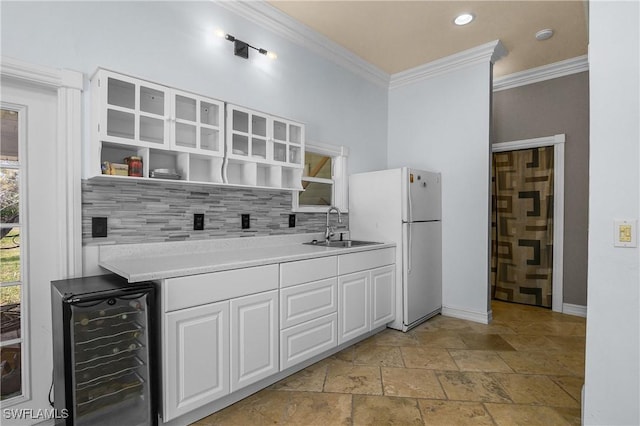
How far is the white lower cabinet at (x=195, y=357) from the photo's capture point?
168 centimetres

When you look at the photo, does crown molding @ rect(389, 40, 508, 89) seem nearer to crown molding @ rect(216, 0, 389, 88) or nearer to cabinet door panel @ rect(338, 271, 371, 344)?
crown molding @ rect(216, 0, 389, 88)

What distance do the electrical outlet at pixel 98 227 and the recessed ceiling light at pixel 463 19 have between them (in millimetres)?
3172

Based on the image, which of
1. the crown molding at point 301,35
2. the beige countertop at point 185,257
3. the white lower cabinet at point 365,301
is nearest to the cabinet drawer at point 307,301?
the white lower cabinet at point 365,301

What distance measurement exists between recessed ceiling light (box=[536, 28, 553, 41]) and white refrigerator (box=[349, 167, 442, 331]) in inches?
62.1

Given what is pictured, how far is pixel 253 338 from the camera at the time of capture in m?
2.02

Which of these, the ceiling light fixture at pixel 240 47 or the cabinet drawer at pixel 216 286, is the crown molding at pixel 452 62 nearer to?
the ceiling light fixture at pixel 240 47

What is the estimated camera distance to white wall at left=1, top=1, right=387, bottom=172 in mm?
1821

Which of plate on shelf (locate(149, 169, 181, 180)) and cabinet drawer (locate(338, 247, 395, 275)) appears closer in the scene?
plate on shelf (locate(149, 169, 181, 180))

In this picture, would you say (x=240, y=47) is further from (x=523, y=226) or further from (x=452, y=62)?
(x=523, y=226)

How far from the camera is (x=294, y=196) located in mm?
3084

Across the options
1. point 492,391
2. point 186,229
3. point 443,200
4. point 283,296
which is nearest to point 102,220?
point 186,229

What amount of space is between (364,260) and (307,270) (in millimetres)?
710

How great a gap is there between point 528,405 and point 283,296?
5.31 feet

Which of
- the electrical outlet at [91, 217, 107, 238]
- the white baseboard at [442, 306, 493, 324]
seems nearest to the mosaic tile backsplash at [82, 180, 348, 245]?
the electrical outlet at [91, 217, 107, 238]
